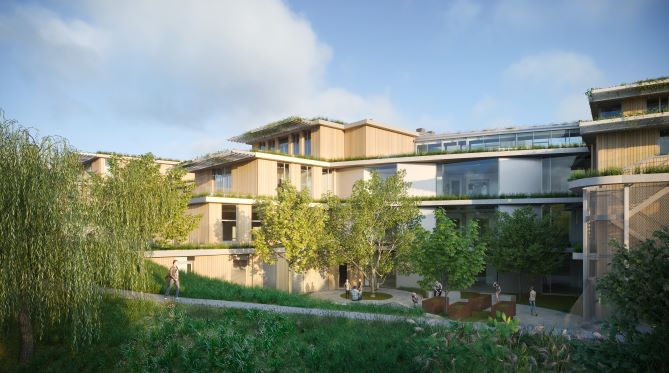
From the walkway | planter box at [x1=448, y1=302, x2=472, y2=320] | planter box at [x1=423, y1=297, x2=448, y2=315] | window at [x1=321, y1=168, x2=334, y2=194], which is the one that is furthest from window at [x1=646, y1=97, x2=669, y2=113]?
window at [x1=321, y1=168, x2=334, y2=194]

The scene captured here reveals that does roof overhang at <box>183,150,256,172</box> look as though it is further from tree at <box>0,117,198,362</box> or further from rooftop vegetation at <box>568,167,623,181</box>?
rooftop vegetation at <box>568,167,623,181</box>

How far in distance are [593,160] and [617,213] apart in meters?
7.74

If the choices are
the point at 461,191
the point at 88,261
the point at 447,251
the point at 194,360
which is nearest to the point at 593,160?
the point at 461,191

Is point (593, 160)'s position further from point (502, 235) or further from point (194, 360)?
point (194, 360)

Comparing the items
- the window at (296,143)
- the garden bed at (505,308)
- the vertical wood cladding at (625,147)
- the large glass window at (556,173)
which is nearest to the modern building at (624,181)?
A: the vertical wood cladding at (625,147)

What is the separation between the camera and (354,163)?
115ft

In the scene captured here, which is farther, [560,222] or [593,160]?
[560,222]

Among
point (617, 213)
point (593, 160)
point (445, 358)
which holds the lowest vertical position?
point (445, 358)

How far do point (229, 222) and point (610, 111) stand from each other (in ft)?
82.4

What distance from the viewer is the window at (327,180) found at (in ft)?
118

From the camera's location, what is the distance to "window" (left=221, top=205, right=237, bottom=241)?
3064 cm

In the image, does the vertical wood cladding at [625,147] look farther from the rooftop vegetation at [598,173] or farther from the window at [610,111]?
the window at [610,111]

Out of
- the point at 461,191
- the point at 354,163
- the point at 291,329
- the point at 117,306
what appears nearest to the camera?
the point at 291,329

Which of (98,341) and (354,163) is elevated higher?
(354,163)
